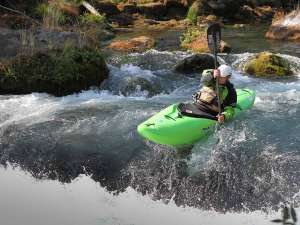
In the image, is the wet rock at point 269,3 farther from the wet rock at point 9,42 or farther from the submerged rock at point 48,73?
the submerged rock at point 48,73

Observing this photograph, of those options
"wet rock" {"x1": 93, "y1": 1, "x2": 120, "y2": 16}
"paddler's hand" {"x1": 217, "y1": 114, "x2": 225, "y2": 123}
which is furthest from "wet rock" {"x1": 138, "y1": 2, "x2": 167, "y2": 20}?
"paddler's hand" {"x1": 217, "y1": 114, "x2": 225, "y2": 123}

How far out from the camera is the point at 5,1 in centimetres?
1630

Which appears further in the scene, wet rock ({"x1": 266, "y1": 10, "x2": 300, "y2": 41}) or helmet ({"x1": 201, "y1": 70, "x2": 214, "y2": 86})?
wet rock ({"x1": 266, "y1": 10, "x2": 300, "y2": 41})

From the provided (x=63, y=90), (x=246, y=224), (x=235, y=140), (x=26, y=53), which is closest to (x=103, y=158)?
(x=235, y=140)

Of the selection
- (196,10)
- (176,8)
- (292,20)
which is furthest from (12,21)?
(176,8)

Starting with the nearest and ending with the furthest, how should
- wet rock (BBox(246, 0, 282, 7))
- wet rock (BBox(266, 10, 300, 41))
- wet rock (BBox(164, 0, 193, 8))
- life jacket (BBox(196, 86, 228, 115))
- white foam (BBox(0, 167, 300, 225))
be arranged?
white foam (BBox(0, 167, 300, 225)) < life jacket (BBox(196, 86, 228, 115)) < wet rock (BBox(266, 10, 300, 41)) < wet rock (BBox(164, 0, 193, 8)) < wet rock (BBox(246, 0, 282, 7))

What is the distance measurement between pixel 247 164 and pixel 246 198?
727 mm

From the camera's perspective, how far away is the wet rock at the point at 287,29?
52.7 ft

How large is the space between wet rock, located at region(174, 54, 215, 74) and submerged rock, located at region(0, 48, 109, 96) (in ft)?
8.29

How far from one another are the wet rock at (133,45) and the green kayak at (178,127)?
7.21 m

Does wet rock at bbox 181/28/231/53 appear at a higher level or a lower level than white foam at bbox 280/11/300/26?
lower

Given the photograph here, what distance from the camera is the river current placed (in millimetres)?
5562

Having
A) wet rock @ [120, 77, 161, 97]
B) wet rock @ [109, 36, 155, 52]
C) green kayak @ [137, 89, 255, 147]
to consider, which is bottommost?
wet rock @ [120, 77, 161, 97]

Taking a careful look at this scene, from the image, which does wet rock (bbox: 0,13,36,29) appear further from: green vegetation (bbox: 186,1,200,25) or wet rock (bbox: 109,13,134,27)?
green vegetation (bbox: 186,1,200,25)
